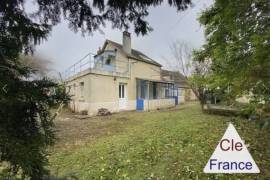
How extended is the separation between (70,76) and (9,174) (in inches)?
813

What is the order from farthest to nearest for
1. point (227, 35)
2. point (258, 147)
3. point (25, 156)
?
point (258, 147) → point (227, 35) → point (25, 156)

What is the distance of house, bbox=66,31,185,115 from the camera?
17.5 metres

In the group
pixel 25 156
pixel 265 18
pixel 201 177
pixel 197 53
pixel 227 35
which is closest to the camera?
pixel 25 156

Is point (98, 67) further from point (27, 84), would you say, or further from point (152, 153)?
point (27, 84)

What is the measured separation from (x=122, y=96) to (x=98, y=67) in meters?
3.38

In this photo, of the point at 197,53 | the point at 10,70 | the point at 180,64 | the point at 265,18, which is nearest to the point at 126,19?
the point at 10,70

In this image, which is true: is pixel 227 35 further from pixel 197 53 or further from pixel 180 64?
pixel 180 64

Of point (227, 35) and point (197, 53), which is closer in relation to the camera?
point (227, 35)

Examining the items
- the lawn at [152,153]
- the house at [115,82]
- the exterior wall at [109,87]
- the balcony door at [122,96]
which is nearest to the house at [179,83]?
the house at [115,82]

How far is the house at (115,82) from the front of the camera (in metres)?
17.5

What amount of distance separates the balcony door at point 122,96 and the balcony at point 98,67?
95cm

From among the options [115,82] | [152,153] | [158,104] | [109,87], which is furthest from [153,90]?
[152,153]

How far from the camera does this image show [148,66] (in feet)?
81.5

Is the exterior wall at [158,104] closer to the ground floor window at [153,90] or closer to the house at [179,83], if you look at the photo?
the ground floor window at [153,90]
